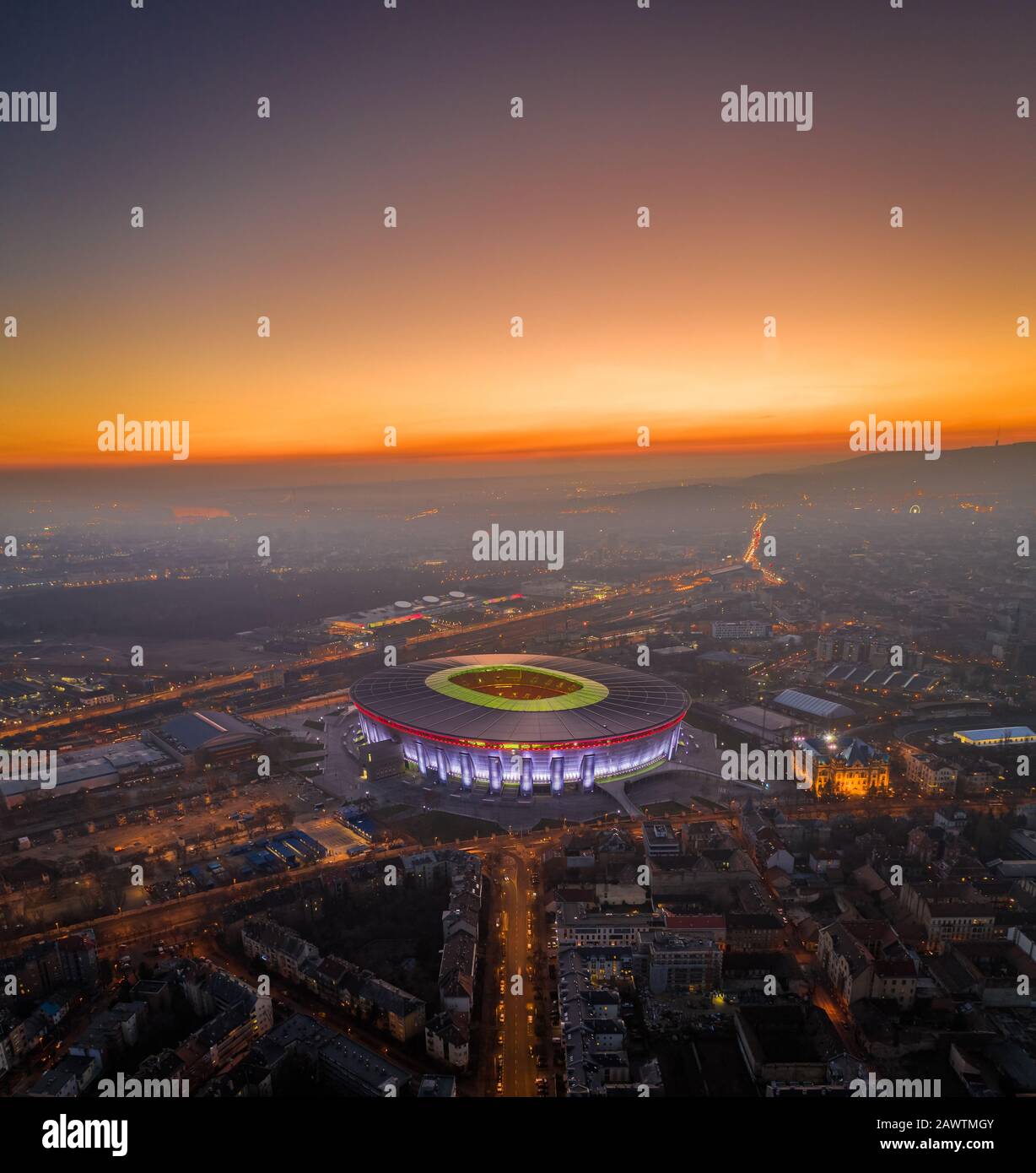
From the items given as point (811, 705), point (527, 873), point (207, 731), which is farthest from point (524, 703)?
point (811, 705)

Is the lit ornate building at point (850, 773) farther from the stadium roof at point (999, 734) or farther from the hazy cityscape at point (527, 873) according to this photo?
the stadium roof at point (999, 734)

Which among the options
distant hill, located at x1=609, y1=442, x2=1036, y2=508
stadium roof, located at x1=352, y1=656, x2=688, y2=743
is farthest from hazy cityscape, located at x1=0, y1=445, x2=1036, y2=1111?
distant hill, located at x1=609, y1=442, x2=1036, y2=508

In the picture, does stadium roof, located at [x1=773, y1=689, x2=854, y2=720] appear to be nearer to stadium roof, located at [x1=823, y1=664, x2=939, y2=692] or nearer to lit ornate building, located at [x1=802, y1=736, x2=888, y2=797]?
stadium roof, located at [x1=823, y1=664, x2=939, y2=692]

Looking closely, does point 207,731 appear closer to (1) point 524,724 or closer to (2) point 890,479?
(1) point 524,724
